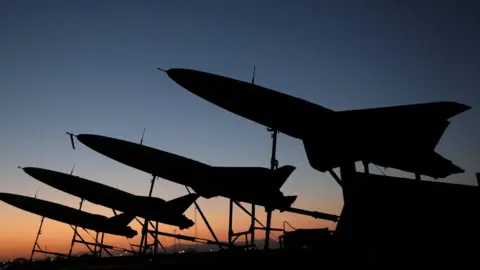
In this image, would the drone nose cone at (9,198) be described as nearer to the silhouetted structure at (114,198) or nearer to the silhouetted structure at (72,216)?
the silhouetted structure at (72,216)

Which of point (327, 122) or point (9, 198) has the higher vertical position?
point (327, 122)

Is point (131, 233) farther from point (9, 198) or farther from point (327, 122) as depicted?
point (327, 122)

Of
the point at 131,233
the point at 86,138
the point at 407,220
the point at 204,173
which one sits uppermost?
the point at 86,138

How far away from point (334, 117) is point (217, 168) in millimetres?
7617

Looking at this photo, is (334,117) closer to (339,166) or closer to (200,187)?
(339,166)

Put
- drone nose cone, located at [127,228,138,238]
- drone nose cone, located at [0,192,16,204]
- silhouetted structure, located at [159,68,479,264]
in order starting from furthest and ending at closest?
drone nose cone, located at [127,228,138,238] → drone nose cone, located at [0,192,16,204] → silhouetted structure, located at [159,68,479,264]

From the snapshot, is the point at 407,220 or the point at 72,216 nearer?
the point at 407,220

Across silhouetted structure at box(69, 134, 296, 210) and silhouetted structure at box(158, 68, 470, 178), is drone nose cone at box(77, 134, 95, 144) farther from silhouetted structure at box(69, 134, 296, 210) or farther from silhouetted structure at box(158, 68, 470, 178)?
silhouetted structure at box(158, 68, 470, 178)

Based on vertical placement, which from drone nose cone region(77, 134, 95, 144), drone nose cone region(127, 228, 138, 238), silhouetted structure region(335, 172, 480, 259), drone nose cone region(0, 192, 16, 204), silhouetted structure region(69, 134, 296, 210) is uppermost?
drone nose cone region(77, 134, 95, 144)

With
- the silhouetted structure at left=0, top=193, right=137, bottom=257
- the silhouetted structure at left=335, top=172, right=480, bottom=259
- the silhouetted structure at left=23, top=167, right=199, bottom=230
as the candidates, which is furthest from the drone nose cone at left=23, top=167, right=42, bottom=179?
the silhouetted structure at left=335, top=172, right=480, bottom=259

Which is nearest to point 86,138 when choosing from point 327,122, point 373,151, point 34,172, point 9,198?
point 34,172

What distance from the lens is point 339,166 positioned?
36.3ft

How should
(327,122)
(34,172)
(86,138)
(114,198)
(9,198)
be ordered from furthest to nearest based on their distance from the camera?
1. (9,198)
2. (114,198)
3. (34,172)
4. (86,138)
5. (327,122)

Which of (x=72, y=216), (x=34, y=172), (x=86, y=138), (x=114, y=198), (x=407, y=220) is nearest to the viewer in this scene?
(x=407, y=220)
